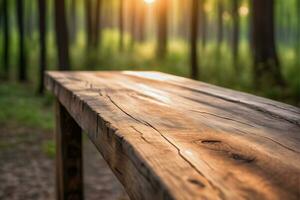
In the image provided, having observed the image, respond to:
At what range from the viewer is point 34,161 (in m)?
5.79

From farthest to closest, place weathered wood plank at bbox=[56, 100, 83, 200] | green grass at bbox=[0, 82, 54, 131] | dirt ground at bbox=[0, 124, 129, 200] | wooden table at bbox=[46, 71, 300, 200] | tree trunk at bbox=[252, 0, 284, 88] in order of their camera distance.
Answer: tree trunk at bbox=[252, 0, 284, 88], green grass at bbox=[0, 82, 54, 131], dirt ground at bbox=[0, 124, 129, 200], weathered wood plank at bbox=[56, 100, 83, 200], wooden table at bbox=[46, 71, 300, 200]

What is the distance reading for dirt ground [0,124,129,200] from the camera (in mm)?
4637

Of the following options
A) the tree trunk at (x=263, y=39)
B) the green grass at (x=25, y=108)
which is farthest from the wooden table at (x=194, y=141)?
the tree trunk at (x=263, y=39)

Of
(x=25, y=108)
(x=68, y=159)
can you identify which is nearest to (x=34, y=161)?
(x=68, y=159)

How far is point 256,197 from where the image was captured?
0.84 metres

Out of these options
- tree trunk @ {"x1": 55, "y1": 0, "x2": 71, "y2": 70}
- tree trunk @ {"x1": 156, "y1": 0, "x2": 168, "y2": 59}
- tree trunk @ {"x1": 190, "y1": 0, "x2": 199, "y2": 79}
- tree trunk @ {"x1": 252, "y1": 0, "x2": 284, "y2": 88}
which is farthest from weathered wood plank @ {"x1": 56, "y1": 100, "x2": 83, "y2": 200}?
tree trunk @ {"x1": 156, "y1": 0, "x2": 168, "y2": 59}

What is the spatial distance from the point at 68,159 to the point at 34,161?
2471 mm

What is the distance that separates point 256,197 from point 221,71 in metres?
10.0

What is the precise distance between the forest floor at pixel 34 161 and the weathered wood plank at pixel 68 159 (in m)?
0.98

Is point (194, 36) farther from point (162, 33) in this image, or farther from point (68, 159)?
point (162, 33)

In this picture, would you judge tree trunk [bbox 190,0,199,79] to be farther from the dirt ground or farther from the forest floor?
the dirt ground

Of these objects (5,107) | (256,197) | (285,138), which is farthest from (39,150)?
(256,197)

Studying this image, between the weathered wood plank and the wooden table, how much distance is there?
1.08 metres

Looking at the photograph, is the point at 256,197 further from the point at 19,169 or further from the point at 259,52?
the point at 259,52
